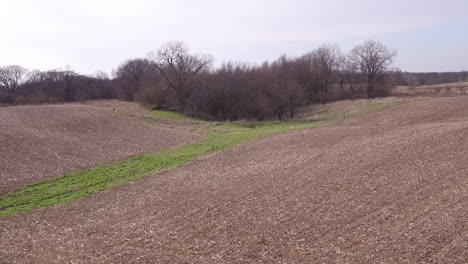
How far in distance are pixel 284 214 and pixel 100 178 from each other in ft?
40.6

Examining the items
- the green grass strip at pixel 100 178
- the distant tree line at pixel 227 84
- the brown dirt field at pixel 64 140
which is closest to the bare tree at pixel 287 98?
the distant tree line at pixel 227 84

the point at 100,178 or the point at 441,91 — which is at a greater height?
the point at 441,91

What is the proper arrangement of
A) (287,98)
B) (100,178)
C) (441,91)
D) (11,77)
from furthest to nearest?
(11,77) < (441,91) < (287,98) < (100,178)

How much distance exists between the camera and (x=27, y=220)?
15.3 metres

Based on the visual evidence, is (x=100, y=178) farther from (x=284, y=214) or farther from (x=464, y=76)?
(x=464, y=76)

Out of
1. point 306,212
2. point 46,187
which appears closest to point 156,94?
point 46,187

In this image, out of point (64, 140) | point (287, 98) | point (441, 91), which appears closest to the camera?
point (64, 140)

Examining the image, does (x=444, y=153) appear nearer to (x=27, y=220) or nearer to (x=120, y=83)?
(x=27, y=220)

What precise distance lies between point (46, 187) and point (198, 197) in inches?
328

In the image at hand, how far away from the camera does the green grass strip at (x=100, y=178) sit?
1802 centimetres

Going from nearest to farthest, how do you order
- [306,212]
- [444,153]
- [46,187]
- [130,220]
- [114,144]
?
[306,212], [130,220], [444,153], [46,187], [114,144]

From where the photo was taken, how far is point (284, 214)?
13391mm

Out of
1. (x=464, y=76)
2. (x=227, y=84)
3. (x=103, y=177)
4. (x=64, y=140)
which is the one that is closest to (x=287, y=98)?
(x=227, y=84)

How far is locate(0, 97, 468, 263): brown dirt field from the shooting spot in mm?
10430
